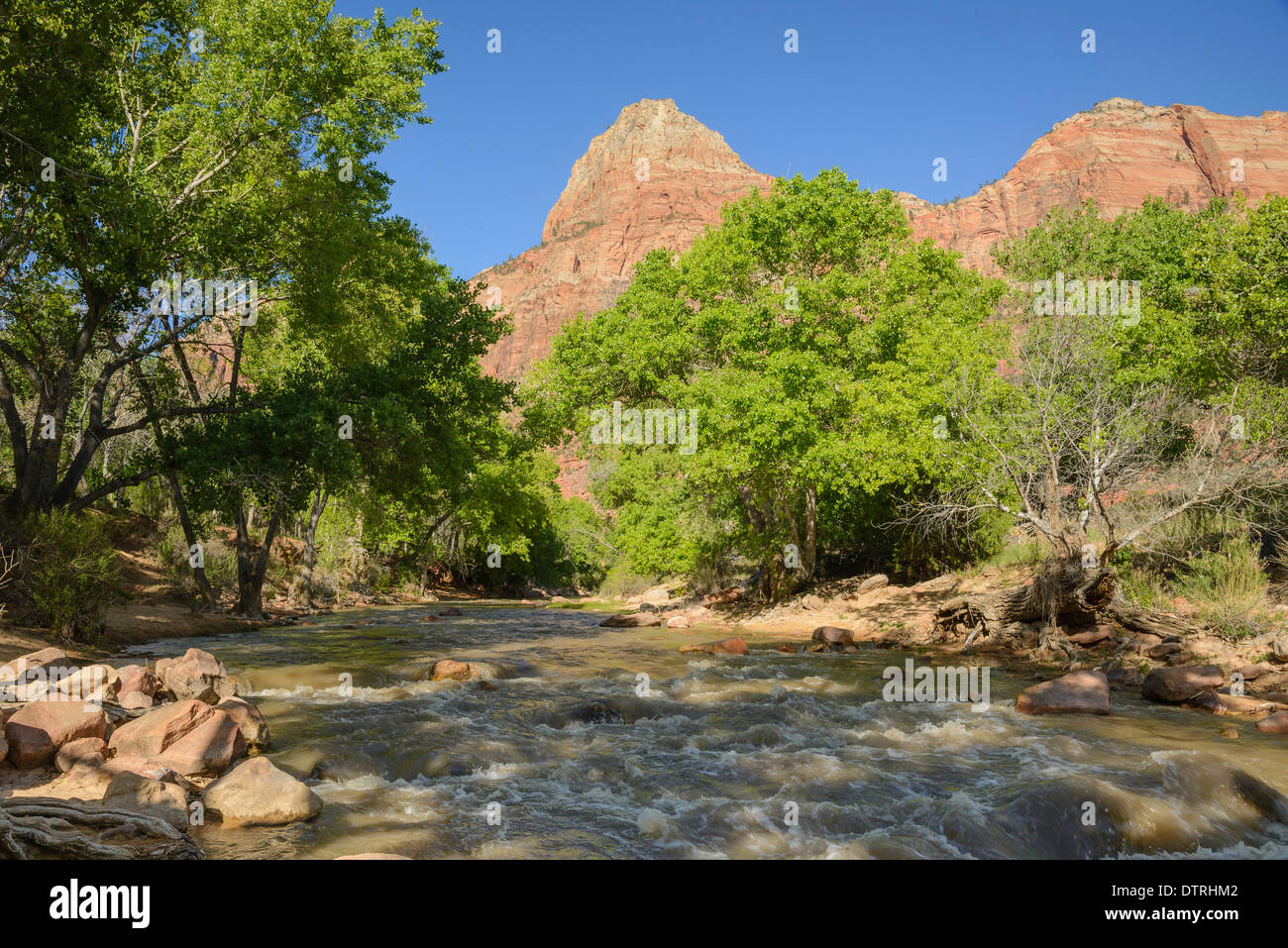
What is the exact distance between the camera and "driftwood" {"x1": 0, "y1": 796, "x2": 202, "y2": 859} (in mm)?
4707

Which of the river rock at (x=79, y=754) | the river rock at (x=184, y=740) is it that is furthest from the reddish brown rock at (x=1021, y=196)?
the river rock at (x=79, y=754)

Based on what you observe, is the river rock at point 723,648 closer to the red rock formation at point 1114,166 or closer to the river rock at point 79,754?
the river rock at point 79,754

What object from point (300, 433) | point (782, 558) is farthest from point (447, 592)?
point (300, 433)

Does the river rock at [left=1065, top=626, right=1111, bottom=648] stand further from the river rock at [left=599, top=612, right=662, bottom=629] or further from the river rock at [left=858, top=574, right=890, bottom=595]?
the river rock at [left=599, top=612, right=662, bottom=629]

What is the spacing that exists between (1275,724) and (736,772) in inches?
288

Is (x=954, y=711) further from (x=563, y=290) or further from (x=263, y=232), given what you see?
(x=563, y=290)

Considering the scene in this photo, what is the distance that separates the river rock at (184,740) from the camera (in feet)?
22.7

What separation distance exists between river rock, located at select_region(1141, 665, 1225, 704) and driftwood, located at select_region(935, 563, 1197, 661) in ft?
9.55

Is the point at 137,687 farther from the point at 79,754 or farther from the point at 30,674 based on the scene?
the point at 79,754

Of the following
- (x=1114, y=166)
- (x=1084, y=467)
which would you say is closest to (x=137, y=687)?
(x=1084, y=467)

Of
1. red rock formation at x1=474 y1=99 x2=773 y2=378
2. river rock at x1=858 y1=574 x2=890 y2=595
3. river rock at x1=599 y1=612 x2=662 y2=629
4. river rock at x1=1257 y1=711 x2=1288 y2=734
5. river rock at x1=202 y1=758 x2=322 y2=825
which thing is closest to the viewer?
river rock at x1=202 y1=758 x2=322 y2=825

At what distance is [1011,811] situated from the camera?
6449 millimetres

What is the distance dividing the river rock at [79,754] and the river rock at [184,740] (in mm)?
249

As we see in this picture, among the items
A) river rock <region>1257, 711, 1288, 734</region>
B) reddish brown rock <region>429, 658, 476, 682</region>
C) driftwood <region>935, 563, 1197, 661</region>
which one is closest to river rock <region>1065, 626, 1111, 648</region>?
driftwood <region>935, 563, 1197, 661</region>
